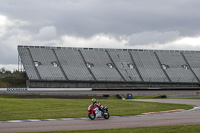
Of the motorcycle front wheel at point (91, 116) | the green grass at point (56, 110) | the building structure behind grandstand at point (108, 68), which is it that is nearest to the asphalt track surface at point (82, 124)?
the motorcycle front wheel at point (91, 116)

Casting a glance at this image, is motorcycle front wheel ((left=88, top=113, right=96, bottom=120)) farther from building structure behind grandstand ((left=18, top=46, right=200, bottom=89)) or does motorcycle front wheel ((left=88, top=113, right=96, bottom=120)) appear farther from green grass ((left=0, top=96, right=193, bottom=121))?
building structure behind grandstand ((left=18, top=46, right=200, bottom=89))

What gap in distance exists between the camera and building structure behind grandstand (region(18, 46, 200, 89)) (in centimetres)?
8519

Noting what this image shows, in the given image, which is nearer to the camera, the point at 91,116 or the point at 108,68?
the point at 91,116

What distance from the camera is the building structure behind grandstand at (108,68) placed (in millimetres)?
85188

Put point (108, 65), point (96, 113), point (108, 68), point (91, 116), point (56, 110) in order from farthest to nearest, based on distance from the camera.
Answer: point (108, 65), point (108, 68), point (56, 110), point (96, 113), point (91, 116)

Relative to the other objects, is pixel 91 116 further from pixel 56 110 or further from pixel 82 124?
pixel 56 110

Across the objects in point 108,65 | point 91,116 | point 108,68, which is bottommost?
point 91,116

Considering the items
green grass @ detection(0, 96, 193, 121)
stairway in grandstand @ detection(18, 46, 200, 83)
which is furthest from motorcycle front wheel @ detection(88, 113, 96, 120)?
stairway in grandstand @ detection(18, 46, 200, 83)

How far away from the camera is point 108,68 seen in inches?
3716

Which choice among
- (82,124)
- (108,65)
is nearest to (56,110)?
(82,124)

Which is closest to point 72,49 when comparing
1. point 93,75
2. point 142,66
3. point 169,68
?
point 93,75

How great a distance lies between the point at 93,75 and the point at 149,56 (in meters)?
25.3

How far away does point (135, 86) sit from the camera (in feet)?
291

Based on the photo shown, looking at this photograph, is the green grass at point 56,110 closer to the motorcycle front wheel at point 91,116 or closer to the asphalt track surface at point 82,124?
the motorcycle front wheel at point 91,116
